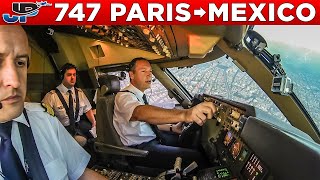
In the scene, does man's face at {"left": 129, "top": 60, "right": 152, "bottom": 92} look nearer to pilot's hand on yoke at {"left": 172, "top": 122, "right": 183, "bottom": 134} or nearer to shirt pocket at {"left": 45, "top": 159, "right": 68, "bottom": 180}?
pilot's hand on yoke at {"left": 172, "top": 122, "right": 183, "bottom": 134}

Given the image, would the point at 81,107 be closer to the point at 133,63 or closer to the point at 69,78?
the point at 69,78

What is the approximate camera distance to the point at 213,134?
1.95 m

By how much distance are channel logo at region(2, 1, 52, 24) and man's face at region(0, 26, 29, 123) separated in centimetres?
3

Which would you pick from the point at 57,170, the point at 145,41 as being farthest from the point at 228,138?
the point at 57,170

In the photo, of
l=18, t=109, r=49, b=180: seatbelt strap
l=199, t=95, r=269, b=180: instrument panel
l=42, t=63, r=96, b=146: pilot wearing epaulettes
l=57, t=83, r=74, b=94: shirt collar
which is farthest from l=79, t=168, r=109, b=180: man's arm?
l=199, t=95, r=269, b=180: instrument panel

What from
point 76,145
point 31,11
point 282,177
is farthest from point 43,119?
point 282,177

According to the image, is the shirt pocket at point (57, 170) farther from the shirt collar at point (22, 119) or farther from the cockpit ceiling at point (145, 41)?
the cockpit ceiling at point (145, 41)

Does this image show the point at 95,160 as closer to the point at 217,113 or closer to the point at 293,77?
the point at 217,113

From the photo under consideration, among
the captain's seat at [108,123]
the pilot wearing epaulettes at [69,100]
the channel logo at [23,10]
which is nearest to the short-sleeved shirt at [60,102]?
the pilot wearing epaulettes at [69,100]

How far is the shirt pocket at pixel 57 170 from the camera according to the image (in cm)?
123

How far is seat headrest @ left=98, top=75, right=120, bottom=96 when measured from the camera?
5.62 ft

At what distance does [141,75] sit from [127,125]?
14.2 inches

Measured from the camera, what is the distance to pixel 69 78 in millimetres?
1598

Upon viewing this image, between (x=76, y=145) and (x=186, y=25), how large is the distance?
1.83ft
